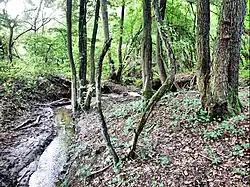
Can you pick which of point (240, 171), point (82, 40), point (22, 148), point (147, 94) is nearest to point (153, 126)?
point (147, 94)

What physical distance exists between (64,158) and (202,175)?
14.1 ft

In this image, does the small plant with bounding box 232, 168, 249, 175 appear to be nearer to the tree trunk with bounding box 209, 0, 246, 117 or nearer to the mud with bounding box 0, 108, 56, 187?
the tree trunk with bounding box 209, 0, 246, 117

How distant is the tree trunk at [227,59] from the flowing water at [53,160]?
155 inches

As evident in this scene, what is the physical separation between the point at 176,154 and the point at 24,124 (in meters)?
6.57

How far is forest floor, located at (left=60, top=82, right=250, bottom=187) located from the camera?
4488 millimetres

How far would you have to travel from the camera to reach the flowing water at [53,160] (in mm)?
6527

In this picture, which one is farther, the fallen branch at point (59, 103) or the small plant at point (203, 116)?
the fallen branch at point (59, 103)

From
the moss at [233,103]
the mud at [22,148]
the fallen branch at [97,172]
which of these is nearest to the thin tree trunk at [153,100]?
the fallen branch at [97,172]

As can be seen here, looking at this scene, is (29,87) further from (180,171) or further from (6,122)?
(180,171)

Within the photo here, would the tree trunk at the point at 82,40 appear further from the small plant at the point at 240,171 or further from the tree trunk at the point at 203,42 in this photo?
the small plant at the point at 240,171

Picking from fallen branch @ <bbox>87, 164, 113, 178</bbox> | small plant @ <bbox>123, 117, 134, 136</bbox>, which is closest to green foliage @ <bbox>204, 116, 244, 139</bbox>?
fallen branch @ <bbox>87, 164, 113, 178</bbox>

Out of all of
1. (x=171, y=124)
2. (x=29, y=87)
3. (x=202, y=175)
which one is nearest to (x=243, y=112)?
(x=171, y=124)

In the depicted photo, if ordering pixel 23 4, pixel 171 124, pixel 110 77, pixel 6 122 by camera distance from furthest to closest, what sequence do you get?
pixel 23 4 → pixel 110 77 → pixel 6 122 → pixel 171 124

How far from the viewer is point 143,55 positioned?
8164 mm
